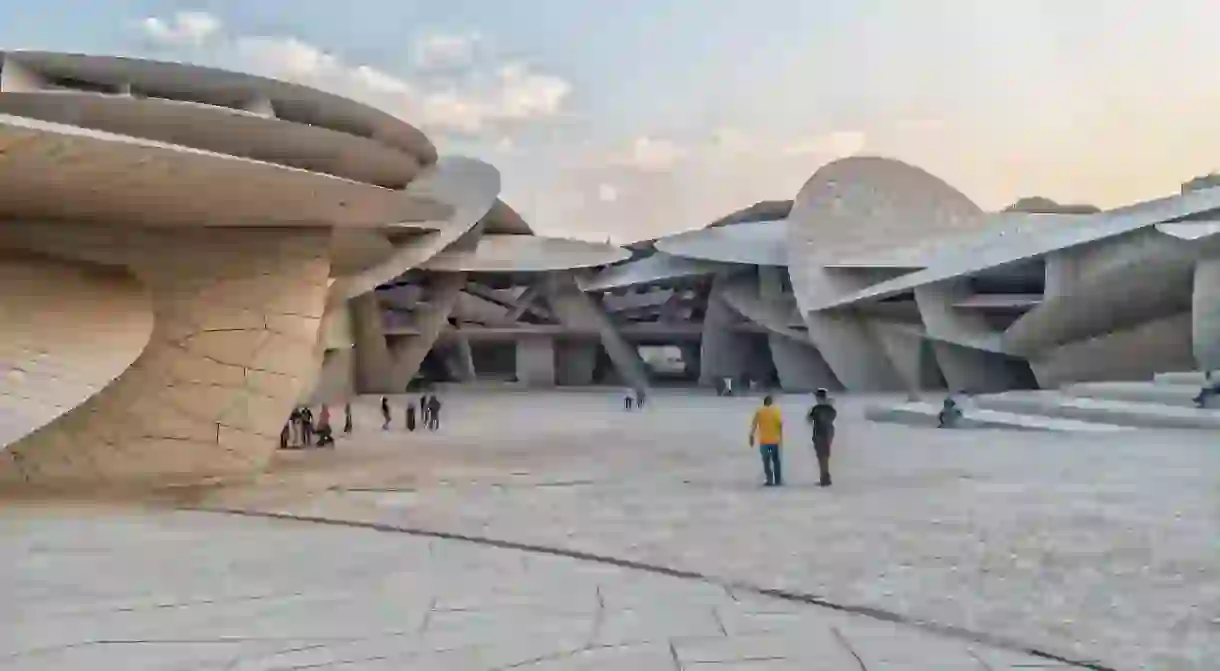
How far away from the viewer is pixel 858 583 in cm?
554

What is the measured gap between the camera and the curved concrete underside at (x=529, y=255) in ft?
122

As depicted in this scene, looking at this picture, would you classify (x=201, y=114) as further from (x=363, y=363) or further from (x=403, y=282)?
(x=403, y=282)

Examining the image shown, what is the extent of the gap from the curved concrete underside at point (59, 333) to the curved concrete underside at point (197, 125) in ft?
24.8

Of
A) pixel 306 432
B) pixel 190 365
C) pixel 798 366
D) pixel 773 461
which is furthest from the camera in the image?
pixel 798 366

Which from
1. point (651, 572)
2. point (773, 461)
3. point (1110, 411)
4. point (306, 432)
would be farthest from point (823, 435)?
point (306, 432)

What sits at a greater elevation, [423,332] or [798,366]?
[423,332]

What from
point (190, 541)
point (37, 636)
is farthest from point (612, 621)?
point (190, 541)

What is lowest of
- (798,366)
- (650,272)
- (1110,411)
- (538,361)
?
(1110,411)

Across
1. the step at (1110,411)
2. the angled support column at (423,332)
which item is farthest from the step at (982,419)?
the angled support column at (423,332)

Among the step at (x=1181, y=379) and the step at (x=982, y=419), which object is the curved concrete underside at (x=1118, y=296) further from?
the step at (x=982, y=419)

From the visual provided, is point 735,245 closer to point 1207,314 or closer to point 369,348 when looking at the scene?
point 369,348

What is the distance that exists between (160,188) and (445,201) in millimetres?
23475

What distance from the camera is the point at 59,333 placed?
9305 millimetres

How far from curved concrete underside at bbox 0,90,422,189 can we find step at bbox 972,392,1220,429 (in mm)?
13289
